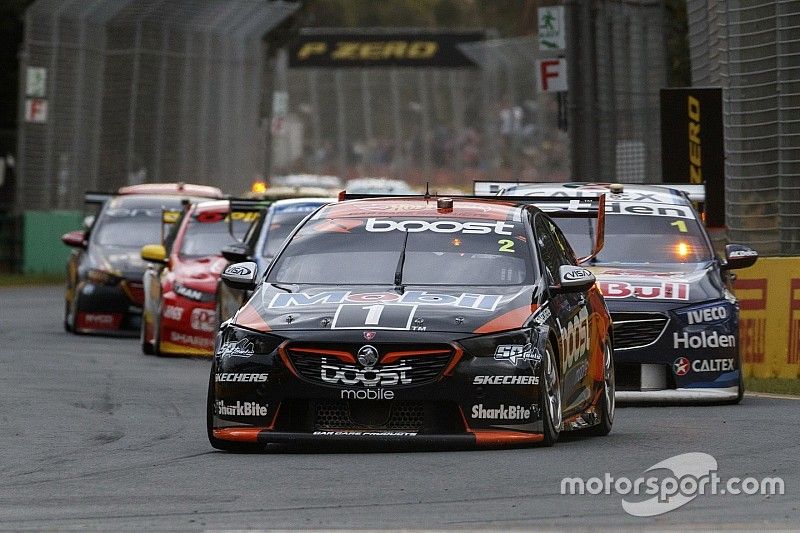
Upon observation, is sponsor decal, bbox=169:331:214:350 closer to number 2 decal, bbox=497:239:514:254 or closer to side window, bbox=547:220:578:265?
side window, bbox=547:220:578:265

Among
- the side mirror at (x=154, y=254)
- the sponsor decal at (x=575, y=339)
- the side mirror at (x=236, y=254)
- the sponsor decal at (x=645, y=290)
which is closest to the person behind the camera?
the sponsor decal at (x=575, y=339)

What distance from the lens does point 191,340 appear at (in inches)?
791

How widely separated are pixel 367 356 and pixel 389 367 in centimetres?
12

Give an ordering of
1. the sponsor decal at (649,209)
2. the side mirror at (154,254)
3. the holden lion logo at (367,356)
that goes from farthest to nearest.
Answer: the side mirror at (154,254)
the sponsor decal at (649,209)
the holden lion logo at (367,356)

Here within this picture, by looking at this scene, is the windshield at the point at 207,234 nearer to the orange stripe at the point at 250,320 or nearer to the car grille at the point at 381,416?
the orange stripe at the point at 250,320

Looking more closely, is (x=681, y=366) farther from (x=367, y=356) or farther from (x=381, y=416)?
(x=367, y=356)

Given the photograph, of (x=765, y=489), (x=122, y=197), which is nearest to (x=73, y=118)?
(x=122, y=197)

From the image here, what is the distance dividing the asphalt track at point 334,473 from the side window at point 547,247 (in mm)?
912

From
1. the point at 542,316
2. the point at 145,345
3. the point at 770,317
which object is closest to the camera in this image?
the point at 542,316

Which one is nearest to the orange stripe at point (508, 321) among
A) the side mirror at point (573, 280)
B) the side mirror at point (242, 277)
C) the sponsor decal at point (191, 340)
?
the side mirror at point (573, 280)

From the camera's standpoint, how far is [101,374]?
17188 millimetres

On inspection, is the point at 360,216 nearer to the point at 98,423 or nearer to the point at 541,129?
the point at 98,423

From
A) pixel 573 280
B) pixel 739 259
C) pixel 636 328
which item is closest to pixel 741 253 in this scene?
pixel 739 259

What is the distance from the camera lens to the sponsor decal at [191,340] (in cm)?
2000
